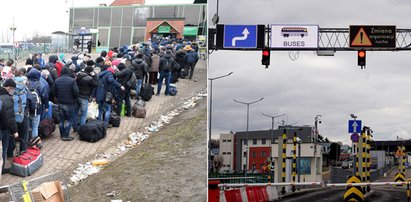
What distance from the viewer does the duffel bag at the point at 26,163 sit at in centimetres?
781

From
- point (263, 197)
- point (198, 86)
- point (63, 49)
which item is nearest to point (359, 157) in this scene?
point (263, 197)

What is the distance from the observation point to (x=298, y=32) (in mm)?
17703

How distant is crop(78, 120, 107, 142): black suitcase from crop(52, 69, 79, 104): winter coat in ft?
1.28

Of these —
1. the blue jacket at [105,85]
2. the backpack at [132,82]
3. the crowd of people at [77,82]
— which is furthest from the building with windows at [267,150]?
the blue jacket at [105,85]

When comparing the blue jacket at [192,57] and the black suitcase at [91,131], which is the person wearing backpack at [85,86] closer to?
the black suitcase at [91,131]

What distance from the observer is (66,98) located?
341 inches

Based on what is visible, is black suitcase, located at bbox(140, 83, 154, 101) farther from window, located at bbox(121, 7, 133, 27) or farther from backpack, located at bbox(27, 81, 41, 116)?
backpack, located at bbox(27, 81, 41, 116)

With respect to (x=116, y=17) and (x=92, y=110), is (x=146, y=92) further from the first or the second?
(x=116, y=17)

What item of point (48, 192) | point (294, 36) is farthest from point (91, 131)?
point (294, 36)

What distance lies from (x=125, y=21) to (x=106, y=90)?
1320 mm

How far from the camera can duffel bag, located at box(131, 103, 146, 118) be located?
9.42 m

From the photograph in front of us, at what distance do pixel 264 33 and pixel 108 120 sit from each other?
8.57m

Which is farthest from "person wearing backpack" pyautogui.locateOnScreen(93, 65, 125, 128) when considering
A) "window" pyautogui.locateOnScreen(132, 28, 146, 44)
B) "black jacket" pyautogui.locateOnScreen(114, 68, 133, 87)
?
"window" pyautogui.locateOnScreen(132, 28, 146, 44)

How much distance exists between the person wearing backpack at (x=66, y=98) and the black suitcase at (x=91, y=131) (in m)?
0.16
